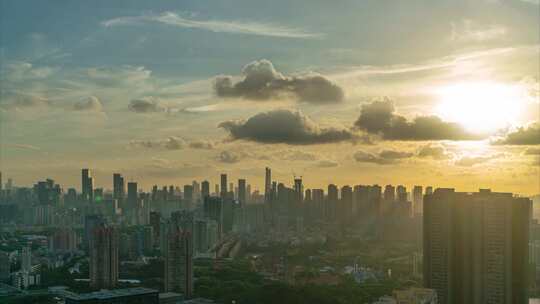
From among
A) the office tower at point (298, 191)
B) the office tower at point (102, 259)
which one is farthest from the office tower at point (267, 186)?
the office tower at point (102, 259)

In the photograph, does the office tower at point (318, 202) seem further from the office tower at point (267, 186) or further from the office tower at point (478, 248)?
the office tower at point (478, 248)

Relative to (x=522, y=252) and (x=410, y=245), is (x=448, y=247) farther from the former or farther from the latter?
(x=410, y=245)

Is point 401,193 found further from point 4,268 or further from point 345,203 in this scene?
point 4,268

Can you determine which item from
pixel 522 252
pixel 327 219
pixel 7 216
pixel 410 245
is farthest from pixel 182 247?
pixel 7 216

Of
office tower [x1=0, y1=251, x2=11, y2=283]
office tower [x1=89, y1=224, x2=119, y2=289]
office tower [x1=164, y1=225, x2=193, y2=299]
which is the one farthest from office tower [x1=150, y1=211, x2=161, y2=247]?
office tower [x1=164, y1=225, x2=193, y2=299]

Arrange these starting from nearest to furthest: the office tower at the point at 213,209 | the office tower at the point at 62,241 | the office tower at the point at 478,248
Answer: the office tower at the point at 478,248
the office tower at the point at 62,241
the office tower at the point at 213,209

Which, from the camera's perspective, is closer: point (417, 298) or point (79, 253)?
point (417, 298)
